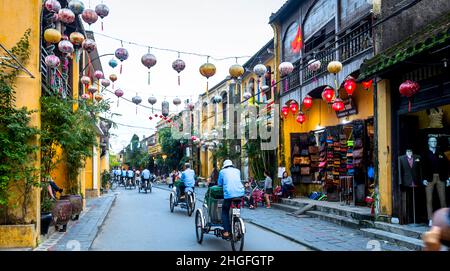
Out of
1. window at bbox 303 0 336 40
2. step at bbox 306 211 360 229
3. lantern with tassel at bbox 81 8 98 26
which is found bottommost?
step at bbox 306 211 360 229

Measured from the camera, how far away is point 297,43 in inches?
683

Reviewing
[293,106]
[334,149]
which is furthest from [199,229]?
[293,106]

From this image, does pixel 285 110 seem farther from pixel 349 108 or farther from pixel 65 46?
pixel 65 46

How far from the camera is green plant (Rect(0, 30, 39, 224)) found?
314 inches

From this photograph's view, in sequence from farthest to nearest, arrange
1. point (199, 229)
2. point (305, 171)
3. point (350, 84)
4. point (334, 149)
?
point (305, 171) < point (334, 149) < point (350, 84) < point (199, 229)

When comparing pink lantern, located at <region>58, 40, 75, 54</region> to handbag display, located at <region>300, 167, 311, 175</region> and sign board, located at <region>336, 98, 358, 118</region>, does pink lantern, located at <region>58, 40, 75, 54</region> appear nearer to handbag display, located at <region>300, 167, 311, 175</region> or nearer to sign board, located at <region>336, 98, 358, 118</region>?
sign board, located at <region>336, 98, 358, 118</region>

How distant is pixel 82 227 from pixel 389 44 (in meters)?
9.07

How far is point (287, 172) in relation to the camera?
1784cm

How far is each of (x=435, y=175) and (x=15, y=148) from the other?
8639mm

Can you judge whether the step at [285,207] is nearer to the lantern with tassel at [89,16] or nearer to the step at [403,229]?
the step at [403,229]

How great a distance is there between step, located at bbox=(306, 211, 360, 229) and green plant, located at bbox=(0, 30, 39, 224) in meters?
7.53

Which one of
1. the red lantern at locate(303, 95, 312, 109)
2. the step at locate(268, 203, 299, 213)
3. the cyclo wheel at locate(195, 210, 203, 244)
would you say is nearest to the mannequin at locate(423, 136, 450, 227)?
the cyclo wheel at locate(195, 210, 203, 244)

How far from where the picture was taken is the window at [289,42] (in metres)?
17.8
